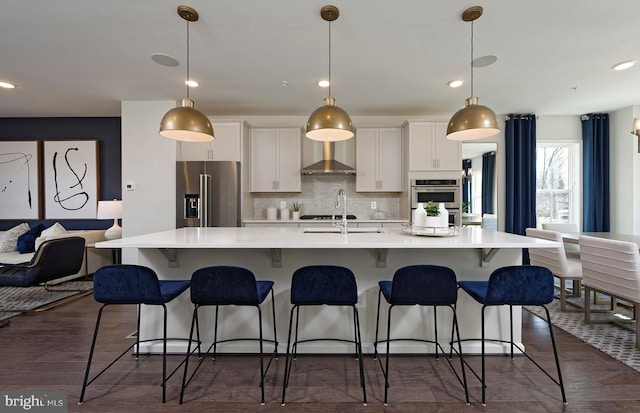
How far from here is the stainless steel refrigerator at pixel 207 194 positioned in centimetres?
425

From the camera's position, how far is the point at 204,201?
4238 mm

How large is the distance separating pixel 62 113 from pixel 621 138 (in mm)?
8975

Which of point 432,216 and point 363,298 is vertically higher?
point 432,216

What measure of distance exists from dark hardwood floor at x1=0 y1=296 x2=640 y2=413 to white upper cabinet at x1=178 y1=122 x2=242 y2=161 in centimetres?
273

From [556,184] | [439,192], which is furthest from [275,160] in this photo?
[556,184]

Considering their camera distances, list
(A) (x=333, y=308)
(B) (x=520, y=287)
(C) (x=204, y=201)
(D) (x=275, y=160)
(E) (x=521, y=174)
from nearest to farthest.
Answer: (B) (x=520, y=287) < (A) (x=333, y=308) < (C) (x=204, y=201) < (D) (x=275, y=160) < (E) (x=521, y=174)

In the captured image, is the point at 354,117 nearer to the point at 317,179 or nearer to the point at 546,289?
the point at 317,179

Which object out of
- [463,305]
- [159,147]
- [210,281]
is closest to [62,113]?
[159,147]

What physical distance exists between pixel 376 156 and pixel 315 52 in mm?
2231

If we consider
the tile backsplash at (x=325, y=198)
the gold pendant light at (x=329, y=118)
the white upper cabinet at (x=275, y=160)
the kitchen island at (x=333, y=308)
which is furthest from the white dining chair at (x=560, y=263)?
the white upper cabinet at (x=275, y=160)

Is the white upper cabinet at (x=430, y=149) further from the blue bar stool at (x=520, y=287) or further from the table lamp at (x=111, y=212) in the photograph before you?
the table lamp at (x=111, y=212)

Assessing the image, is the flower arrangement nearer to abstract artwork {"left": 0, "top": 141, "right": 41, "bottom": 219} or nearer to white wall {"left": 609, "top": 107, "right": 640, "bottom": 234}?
white wall {"left": 609, "top": 107, "right": 640, "bottom": 234}

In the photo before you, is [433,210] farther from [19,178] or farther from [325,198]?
[19,178]

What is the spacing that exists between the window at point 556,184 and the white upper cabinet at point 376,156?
2610 mm
